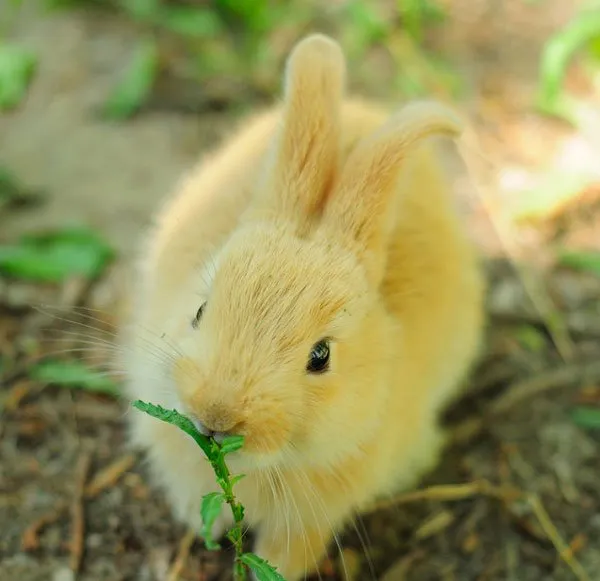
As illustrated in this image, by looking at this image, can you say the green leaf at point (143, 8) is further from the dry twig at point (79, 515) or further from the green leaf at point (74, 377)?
the dry twig at point (79, 515)

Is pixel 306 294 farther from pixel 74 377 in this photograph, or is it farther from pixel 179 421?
pixel 74 377

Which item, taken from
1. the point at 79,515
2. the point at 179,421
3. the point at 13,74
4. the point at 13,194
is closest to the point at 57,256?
the point at 13,194

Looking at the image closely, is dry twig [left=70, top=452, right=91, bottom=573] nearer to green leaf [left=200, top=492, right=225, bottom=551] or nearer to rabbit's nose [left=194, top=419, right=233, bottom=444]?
green leaf [left=200, top=492, right=225, bottom=551]

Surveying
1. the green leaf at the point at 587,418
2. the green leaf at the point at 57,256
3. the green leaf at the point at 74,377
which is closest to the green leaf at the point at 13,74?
the green leaf at the point at 57,256

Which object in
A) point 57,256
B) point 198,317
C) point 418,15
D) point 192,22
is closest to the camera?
point 198,317

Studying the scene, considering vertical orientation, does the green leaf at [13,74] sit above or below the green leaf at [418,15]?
below

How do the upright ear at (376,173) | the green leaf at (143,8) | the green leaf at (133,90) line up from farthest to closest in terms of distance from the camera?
the green leaf at (143,8) → the green leaf at (133,90) → the upright ear at (376,173)
